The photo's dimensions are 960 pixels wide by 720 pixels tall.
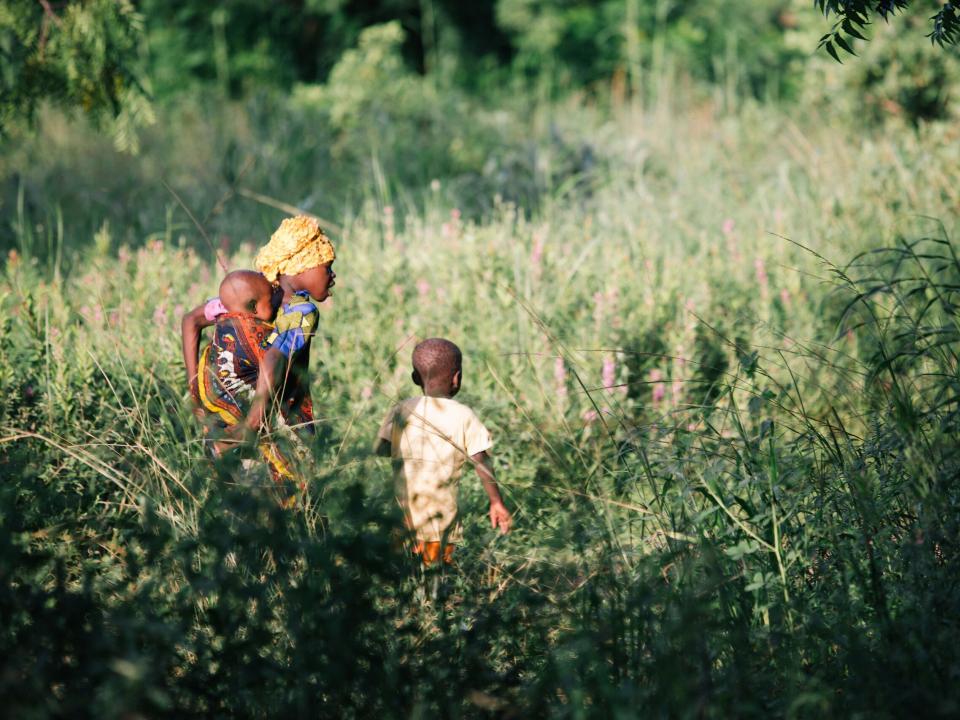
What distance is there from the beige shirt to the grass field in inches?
5.7

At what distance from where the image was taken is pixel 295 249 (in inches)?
138

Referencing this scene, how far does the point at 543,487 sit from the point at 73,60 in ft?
13.2

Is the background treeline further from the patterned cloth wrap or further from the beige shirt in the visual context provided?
the beige shirt

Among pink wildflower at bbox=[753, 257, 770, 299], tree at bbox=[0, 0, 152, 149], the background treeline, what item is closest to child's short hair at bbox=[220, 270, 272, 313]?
the background treeline

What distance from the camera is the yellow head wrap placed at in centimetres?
348

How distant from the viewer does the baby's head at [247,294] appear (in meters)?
3.52

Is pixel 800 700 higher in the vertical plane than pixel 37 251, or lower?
lower

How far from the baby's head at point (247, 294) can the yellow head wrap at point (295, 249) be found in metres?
0.06

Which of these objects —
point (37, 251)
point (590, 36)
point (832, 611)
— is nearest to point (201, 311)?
point (832, 611)

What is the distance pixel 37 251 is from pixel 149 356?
9.51 feet

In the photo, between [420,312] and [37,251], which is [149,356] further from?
[37,251]

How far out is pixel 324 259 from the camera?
355 cm

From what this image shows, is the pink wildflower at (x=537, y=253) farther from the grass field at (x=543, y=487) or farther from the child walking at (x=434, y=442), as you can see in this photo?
the child walking at (x=434, y=442)

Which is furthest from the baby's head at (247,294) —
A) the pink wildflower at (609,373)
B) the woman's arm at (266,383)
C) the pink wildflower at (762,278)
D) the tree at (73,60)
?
the pink wildflower at (762,278)
